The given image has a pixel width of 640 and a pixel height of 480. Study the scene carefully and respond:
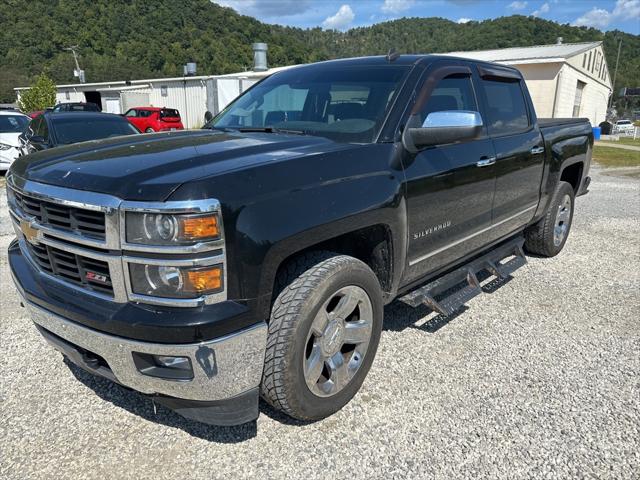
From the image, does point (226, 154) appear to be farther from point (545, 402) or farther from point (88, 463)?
point (545, 402)

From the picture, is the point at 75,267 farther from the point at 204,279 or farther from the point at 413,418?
the point at 413,418

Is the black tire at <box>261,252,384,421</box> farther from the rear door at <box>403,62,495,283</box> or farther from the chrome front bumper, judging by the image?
the rear door at <box>403,62,495,283</box>

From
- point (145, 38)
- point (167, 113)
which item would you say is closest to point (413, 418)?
point (167, 113)

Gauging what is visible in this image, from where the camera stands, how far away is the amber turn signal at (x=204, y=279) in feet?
6.70

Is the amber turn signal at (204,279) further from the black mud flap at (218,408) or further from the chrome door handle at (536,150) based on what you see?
the chrome door handle at (536,150)

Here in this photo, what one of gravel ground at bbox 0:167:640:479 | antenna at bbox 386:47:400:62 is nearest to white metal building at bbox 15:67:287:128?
antenna at bbox 386:47:400:62

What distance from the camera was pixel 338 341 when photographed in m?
2.68

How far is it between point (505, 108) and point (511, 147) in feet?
1.41

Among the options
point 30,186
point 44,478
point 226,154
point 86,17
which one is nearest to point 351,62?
point 226,154

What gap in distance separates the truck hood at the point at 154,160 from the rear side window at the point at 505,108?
5.78 feet

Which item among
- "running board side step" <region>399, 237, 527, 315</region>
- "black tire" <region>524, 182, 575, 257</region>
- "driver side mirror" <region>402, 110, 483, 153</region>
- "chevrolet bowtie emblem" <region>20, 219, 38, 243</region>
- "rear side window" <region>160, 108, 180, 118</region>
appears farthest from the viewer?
"rear side window" <region>160, 108, 180, 118</region>

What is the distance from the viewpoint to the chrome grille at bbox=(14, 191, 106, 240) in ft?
6.96

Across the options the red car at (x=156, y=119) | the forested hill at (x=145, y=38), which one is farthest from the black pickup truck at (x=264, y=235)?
the forested hill at (x=145, y=38)

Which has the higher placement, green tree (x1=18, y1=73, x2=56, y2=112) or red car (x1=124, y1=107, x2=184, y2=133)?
green tree (x1=18, y1=73, x2=56, y2=112)
